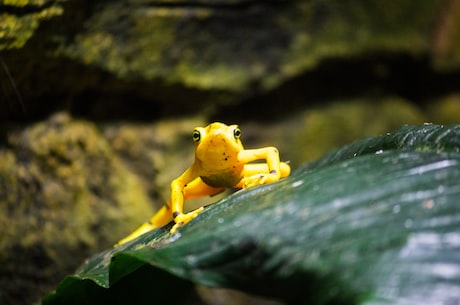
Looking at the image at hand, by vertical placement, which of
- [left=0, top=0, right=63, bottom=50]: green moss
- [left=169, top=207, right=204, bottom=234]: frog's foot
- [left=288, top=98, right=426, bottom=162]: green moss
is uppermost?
[left=0, top=0, right=63, bottom=50]: green moss

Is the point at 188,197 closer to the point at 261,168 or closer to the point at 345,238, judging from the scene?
the point at 261,168

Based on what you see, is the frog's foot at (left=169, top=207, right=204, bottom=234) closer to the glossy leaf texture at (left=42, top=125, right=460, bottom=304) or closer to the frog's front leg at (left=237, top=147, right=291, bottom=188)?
the glossy leaf texture at (left=42, top=125, right=460, bottom=304)

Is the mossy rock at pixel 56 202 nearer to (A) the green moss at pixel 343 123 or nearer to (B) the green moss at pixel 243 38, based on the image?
(B) the green moss at pixel 243 38

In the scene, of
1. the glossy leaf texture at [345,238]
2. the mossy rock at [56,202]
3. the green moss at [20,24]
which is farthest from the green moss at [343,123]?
the glossy leaf texture at [345,238]

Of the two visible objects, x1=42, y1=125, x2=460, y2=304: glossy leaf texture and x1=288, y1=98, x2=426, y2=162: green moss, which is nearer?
x1=42, y1=125, x2=460, y2=304: glossy leaf texture

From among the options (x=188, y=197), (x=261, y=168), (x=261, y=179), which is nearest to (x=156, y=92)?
(x=188, y=197)

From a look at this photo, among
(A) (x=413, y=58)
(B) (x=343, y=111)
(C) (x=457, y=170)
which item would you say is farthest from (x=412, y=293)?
(A) (x=413, y=58)

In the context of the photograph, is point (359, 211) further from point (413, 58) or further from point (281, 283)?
point (413, 58)

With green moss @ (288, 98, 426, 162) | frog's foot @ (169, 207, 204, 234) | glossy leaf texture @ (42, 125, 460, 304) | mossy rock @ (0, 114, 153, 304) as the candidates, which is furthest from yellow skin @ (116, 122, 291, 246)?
green moss @ (288, 98, 426, 162)
